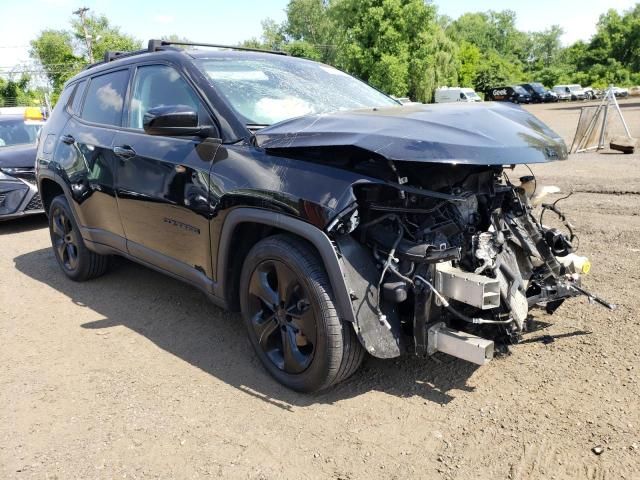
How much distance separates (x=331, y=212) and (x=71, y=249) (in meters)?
3.65

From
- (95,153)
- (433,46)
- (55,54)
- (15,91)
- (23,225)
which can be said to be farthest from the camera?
(55,54)

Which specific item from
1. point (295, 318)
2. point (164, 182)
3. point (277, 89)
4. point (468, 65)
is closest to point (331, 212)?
point (295, 318)

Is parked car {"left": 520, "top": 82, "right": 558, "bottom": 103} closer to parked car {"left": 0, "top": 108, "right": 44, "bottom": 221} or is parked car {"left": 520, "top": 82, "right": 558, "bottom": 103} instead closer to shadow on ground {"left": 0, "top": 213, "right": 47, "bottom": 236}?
parked car {"left": 0, "top": 108, "right": 44, "bottom": 221}

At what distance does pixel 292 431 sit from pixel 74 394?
144cm

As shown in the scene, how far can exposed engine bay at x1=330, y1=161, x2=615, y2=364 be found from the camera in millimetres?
2732

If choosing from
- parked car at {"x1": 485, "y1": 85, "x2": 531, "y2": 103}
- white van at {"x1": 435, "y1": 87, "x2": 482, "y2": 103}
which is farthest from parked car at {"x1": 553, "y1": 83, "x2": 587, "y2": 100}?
white van at {"x1": 435, "y1": 87, "x2": 482, "y2": 103}

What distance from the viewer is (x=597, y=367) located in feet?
10.5

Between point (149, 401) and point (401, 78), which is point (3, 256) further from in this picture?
point (401, 78)

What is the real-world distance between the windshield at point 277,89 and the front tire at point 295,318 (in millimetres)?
899

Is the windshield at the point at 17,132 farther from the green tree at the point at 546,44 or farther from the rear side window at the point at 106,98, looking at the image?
the green tree at the point at 546,44

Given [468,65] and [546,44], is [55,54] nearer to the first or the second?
[468,65]

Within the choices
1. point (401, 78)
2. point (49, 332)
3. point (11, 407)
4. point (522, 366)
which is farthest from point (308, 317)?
point (401, 78)

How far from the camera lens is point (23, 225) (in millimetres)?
8531

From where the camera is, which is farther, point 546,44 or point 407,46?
point 546,44
